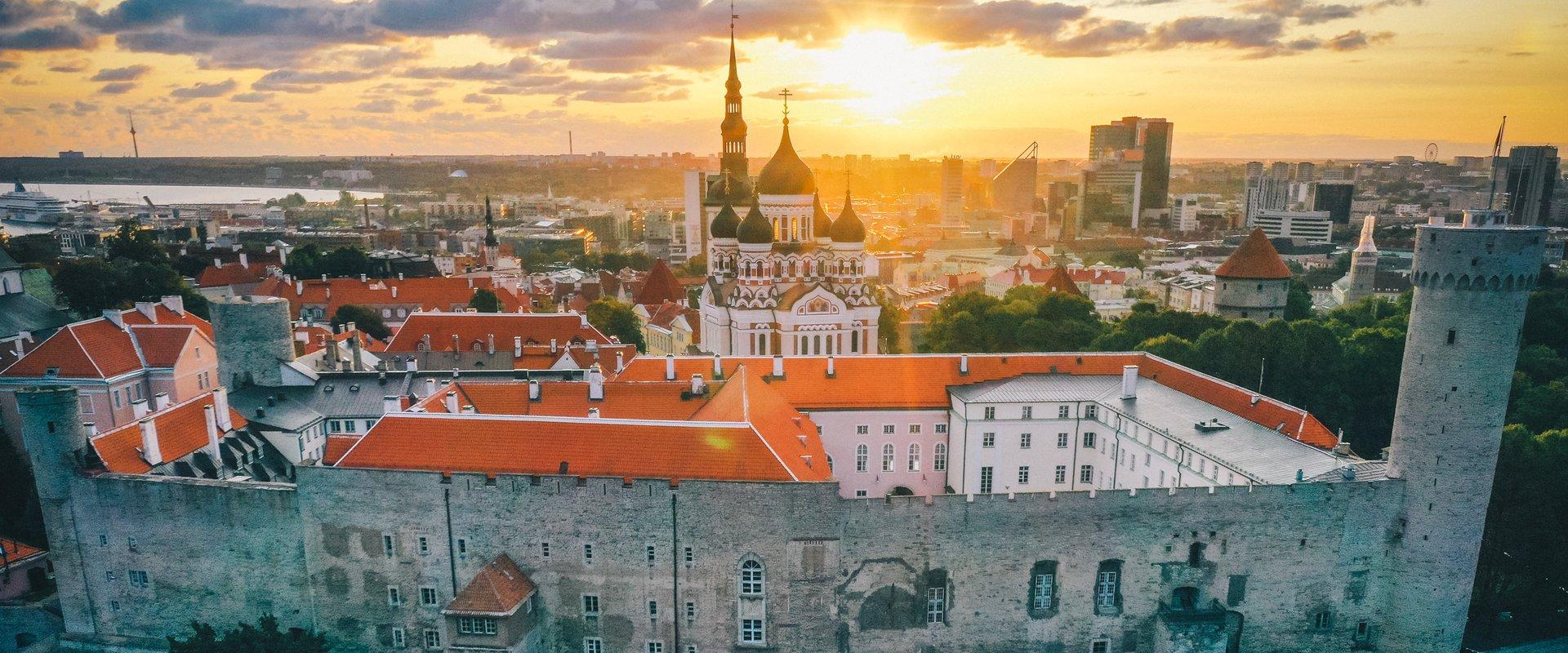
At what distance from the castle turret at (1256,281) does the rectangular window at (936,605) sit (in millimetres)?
46364

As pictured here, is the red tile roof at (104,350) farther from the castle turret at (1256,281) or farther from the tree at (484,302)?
the castle turret at (1256,281)

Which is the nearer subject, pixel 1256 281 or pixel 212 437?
pixel 212 437

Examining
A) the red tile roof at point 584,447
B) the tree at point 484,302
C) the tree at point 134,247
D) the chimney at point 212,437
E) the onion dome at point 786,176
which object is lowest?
the tree at point 484,302

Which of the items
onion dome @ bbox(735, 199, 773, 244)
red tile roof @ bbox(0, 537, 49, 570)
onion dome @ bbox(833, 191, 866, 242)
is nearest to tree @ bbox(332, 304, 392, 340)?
onion dome @ bbox(735, 199, 773, 244)

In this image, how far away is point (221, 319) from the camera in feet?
143

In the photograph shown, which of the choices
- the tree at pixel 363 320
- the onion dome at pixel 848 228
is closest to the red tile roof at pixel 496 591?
the onion dome at pixel 848 228

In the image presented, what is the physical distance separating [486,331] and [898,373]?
106ft

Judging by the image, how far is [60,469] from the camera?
3212 centimetres

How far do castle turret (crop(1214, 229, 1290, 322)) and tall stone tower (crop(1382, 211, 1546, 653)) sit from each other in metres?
36.0

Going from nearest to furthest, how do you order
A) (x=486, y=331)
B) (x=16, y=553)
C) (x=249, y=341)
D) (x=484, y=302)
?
1. (x=16, y=553)
2. (x=249, y=341)
3. (x=486, y=331)
4. (x=484, y=302)

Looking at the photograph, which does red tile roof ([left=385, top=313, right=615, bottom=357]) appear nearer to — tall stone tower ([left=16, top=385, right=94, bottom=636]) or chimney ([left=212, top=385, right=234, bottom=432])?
chimney ([left=212, top=385, right=234, bottom=432])

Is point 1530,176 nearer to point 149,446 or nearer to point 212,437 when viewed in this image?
point 212,437

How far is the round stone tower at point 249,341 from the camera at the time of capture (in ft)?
142

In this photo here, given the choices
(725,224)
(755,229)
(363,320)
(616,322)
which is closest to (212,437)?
(755,229)
